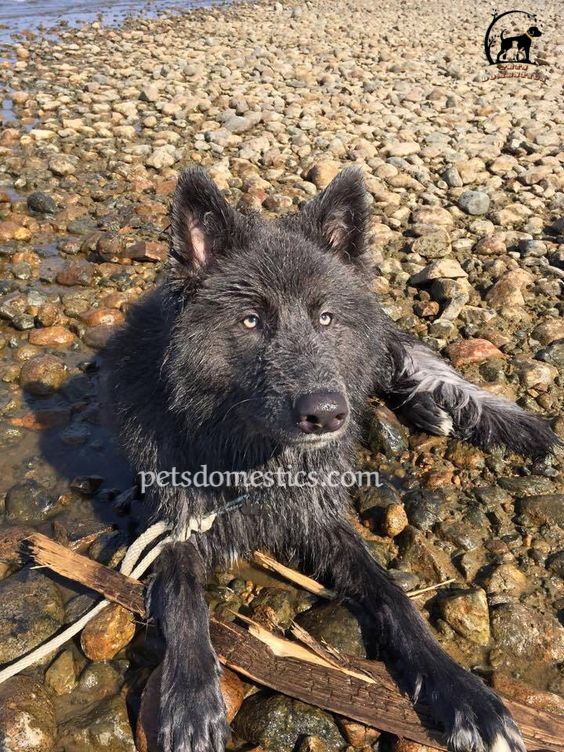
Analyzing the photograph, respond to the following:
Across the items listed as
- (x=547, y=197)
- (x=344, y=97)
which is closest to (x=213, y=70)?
(x=344, y=97)

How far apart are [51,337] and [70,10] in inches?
973

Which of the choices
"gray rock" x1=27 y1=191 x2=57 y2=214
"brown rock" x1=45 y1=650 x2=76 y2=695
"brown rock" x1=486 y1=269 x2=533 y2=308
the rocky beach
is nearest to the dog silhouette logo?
the rocky beach

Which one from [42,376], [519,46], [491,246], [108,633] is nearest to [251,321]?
[108,633]

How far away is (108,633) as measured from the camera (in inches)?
113

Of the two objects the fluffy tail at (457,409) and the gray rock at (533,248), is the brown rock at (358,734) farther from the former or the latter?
the gray rock at (533,248)

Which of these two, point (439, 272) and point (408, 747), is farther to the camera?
point (439, 272)

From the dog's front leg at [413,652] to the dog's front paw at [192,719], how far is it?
0.86 m

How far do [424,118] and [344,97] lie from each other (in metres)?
1.87

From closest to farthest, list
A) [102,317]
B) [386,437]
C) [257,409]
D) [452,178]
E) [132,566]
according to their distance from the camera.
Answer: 1. [257,409]
2. [132,566]
3. [386,437]
4. [102,317]
5. [452,178]

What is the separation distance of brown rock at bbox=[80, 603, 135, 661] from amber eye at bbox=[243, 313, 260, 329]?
156 cm

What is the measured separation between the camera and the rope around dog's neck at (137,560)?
8.85ft

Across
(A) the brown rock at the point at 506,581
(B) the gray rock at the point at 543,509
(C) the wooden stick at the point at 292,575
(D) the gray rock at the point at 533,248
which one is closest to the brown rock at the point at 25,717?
(C) the wooden stick at the point at 292,575

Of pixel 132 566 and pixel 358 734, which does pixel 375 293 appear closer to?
pixel 132 566

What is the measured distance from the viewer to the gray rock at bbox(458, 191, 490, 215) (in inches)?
283
